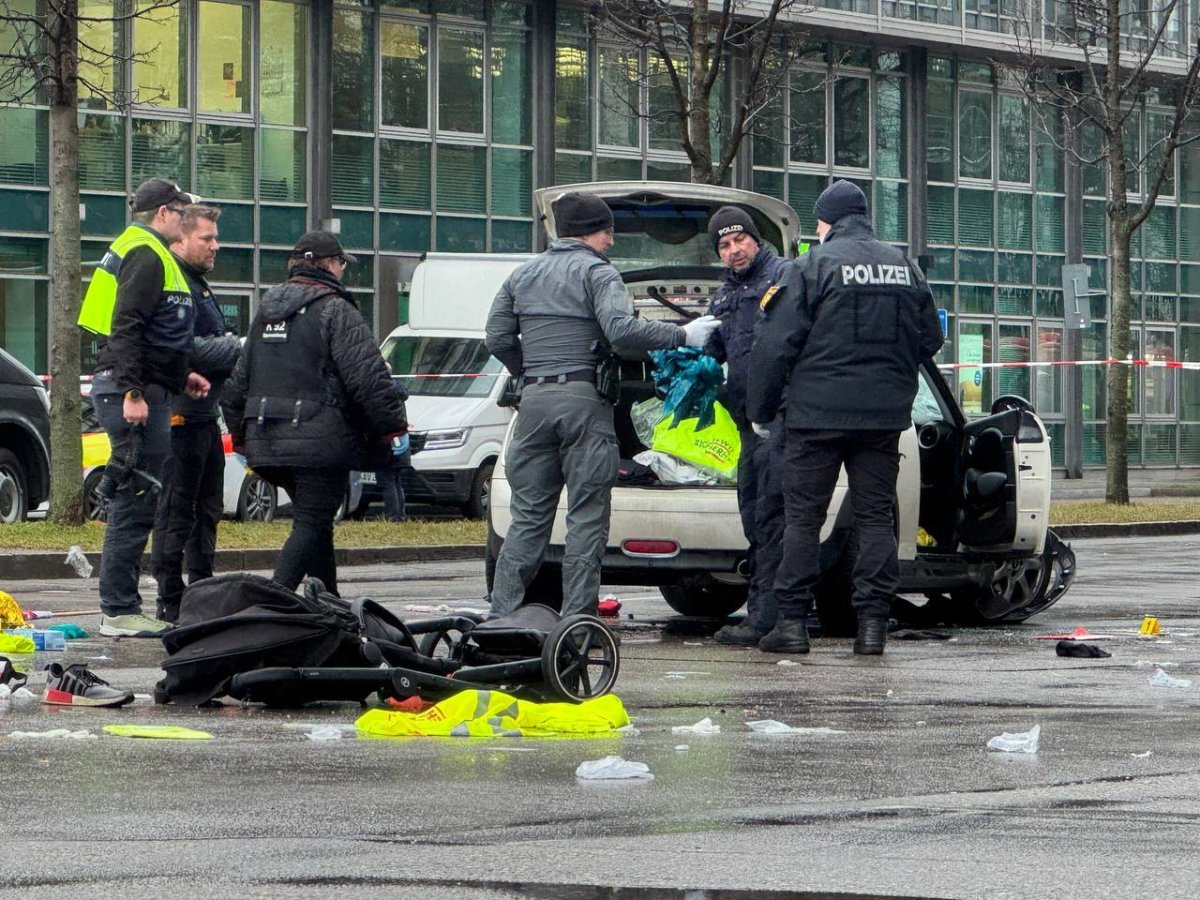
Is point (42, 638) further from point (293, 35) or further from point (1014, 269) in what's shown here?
point (1014, 269)

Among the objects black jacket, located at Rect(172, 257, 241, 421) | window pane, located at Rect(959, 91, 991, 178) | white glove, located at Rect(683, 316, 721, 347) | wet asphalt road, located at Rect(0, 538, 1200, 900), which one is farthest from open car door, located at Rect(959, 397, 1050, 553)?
window pane, located at Rect(959, 91, 991, 178)

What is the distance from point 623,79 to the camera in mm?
37250

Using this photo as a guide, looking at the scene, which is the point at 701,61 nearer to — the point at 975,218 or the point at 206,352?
the point at 206,352

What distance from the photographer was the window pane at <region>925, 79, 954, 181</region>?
137 feet

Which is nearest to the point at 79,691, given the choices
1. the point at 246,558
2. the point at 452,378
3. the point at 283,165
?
the point at 246,558

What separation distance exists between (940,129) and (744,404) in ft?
106

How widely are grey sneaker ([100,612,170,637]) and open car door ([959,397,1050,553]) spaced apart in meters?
3.99

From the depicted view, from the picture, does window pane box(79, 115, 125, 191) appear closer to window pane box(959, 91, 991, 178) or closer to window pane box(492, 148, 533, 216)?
window pane box(492, 148, 533, 216)

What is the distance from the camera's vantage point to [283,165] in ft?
110

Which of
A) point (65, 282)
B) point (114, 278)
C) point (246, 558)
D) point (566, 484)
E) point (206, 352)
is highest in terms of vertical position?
point (65, 282)

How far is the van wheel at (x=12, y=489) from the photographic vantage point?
18.9m

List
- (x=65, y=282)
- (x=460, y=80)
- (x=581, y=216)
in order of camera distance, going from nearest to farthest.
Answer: (x=581, y=216), (x=65, y=282), (x=460, y=80)

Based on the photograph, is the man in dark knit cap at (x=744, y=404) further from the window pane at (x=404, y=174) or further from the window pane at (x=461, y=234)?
the window pane at (x=461, y=234)

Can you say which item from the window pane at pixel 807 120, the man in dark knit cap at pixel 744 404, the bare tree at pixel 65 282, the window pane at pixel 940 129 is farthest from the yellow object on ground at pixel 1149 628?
the window pane at pixel 940 129
